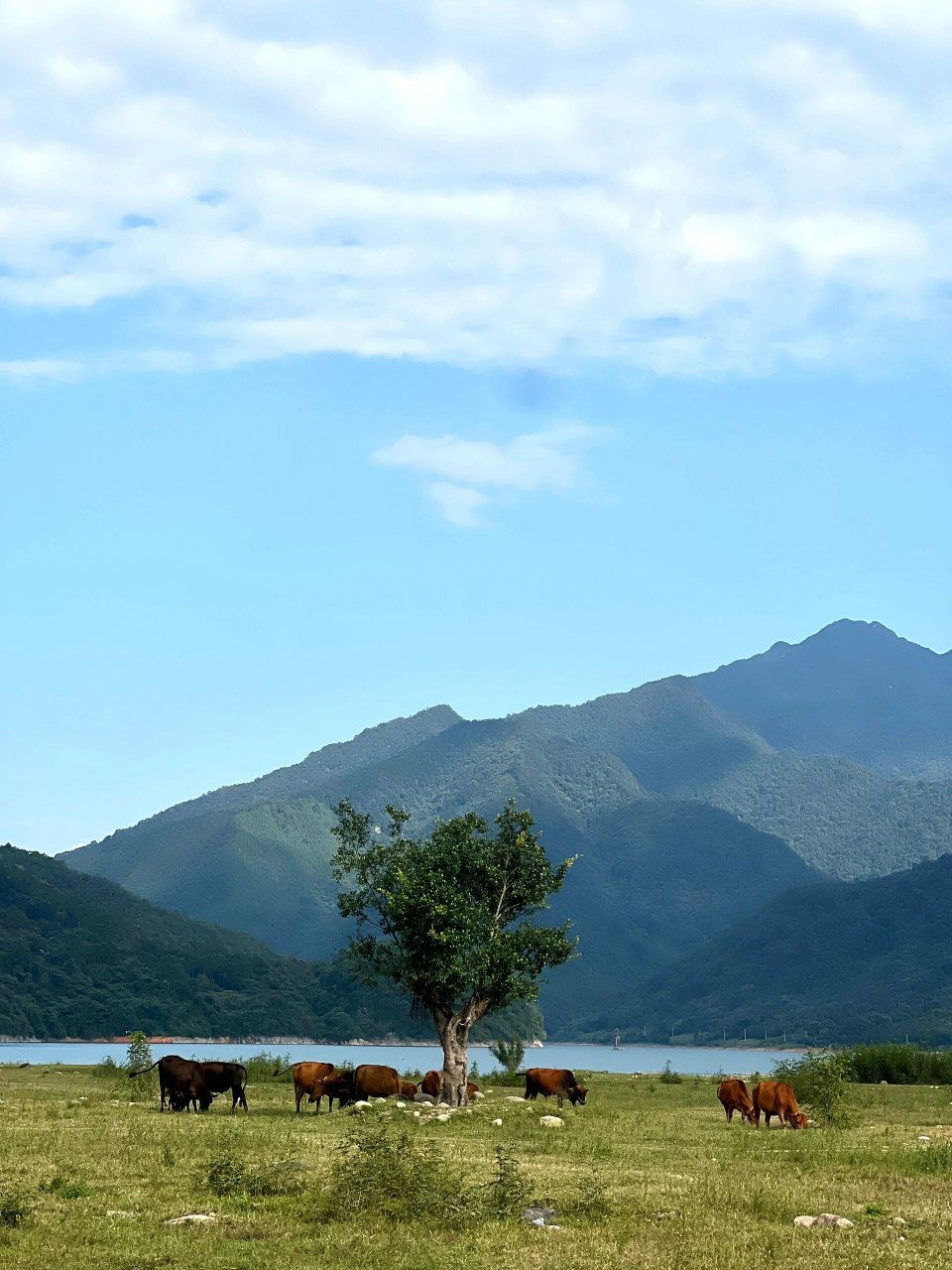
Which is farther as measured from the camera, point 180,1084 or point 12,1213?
point 180,1084

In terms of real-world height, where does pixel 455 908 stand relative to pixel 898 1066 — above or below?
above

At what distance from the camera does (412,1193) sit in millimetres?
22016

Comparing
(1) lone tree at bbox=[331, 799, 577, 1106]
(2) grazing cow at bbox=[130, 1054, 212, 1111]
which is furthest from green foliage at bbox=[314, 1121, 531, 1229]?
(1) lone tree at bbox=[331, 799, 577, 1106]

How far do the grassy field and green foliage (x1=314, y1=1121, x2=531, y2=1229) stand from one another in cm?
5

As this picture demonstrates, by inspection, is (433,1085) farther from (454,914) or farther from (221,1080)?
(221,1080)

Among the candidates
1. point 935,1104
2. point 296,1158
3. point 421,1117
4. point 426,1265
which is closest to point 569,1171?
point 296,1158

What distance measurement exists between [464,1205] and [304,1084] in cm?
1930

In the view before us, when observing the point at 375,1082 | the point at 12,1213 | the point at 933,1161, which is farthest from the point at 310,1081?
the point at 12,1213

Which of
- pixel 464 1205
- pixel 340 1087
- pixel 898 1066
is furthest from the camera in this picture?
pixel 898 1066

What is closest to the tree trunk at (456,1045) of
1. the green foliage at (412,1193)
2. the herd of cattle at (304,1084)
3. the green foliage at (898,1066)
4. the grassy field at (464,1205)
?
the herd of cattle at (304,1084)

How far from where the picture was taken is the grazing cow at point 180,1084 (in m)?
39.0

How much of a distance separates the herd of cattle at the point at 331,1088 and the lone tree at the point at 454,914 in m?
3.30

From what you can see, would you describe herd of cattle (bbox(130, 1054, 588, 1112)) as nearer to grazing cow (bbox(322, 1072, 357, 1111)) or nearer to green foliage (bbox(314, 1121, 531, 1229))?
grazing cow (bbox(322, 1072, 357, 1111))

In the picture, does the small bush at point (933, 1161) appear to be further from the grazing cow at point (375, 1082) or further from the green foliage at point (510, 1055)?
the green foliage at point (510, 1055)
